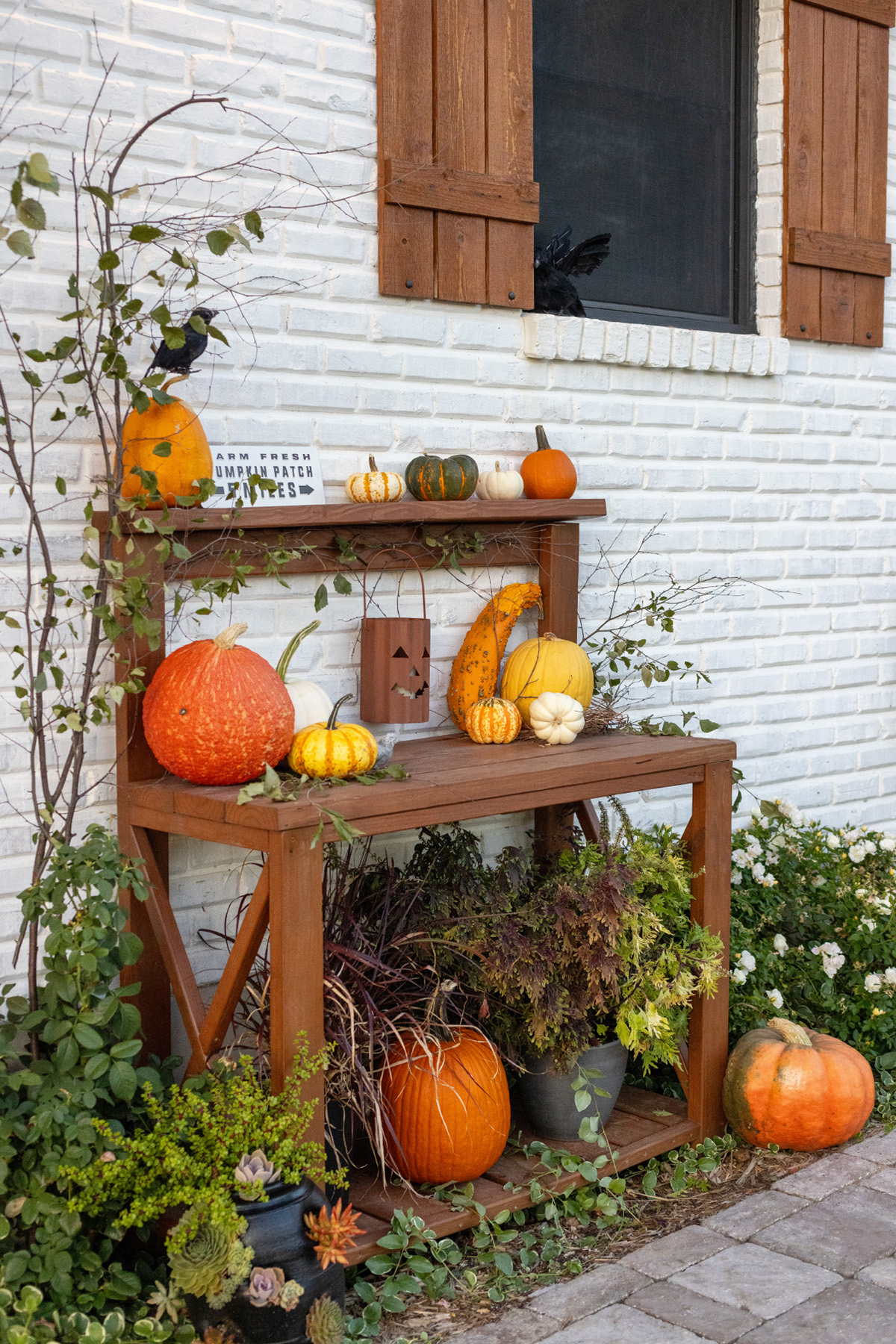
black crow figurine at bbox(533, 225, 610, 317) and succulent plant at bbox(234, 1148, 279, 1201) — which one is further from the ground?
black crow figurine at bbox(533, 225, 610, 317)

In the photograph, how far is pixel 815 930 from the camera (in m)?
3.64

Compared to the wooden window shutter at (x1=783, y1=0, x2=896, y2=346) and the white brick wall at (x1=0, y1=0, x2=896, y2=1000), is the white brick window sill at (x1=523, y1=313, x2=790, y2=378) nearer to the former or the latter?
the white brick wall at (x1=0, y1=0, x2=896, y2=1000)

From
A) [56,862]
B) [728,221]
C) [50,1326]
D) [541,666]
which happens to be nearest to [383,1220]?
[50,1326]

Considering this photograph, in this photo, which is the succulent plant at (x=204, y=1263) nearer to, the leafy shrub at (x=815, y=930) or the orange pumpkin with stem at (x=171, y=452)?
the orange pumpkin with stem at (x=171, y=452)

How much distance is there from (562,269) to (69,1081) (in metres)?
2.30

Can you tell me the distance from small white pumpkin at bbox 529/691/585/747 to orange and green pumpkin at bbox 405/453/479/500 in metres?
0.50

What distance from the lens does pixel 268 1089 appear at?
2275mm

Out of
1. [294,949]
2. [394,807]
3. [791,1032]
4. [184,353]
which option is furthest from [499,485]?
[791,1032]

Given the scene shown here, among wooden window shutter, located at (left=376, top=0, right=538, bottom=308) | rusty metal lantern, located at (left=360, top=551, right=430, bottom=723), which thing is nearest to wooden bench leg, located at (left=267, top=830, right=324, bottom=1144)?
rusty metal lantern, located at (left=360, top=551, right=430, bottom=723)

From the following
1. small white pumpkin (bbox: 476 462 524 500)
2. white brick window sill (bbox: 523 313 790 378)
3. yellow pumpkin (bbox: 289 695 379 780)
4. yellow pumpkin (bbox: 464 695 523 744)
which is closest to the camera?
yellow pumpkin (bbox: 289 695 379 780)

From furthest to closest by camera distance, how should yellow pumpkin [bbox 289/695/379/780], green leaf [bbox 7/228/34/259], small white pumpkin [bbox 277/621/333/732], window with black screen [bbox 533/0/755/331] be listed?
window with black screen [bbox 533/0/755/331] → small white pumpkin [bbox 277/621/333/732] → yellow pumpkin [bbox 289/695/379/780] → green leaf [bbox 7/228/34/259]

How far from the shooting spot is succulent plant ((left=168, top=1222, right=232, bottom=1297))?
2049 mm

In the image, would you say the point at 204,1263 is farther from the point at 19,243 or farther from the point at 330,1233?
the point at 19,243

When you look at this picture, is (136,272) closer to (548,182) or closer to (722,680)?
(548,182)
